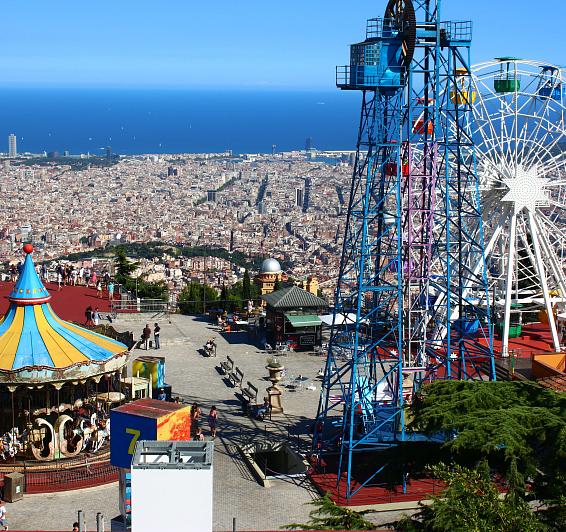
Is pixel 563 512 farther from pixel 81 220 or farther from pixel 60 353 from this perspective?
pixel 81 220

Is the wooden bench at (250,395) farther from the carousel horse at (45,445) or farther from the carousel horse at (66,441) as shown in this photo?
the carousel horse at (45,445)

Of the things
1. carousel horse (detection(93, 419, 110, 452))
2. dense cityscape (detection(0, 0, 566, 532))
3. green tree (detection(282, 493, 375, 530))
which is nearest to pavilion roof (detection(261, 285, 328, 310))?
dense cityscape (detection(0, 0, 566, 532))

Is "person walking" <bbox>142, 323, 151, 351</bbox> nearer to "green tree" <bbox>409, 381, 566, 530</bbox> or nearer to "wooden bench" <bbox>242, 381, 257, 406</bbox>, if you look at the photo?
"wooden bench" <bbox>242, 381, 257, 406</bbox>

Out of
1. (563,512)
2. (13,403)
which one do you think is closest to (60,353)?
(13,403)

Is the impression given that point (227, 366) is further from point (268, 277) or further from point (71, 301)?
point (268, 277)

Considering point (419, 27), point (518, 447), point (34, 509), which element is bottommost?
point (34, 509)

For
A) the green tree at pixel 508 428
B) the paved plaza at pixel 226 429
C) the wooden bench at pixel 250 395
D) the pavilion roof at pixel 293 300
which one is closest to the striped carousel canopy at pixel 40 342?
the paved plaza at pixel 226 429
